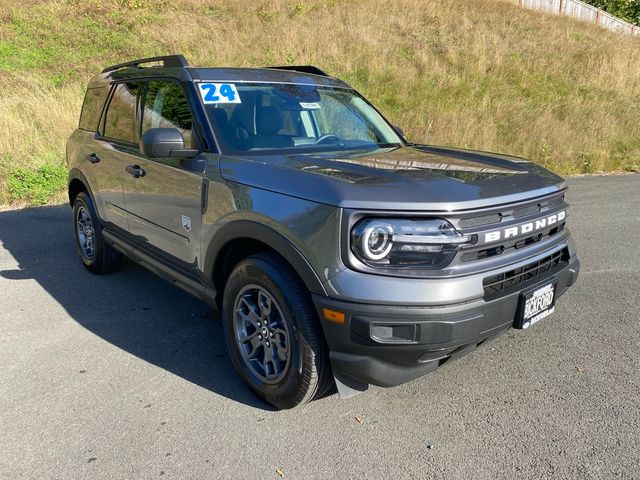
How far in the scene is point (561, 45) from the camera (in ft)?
58.3

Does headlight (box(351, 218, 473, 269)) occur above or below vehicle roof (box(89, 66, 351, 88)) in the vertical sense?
below

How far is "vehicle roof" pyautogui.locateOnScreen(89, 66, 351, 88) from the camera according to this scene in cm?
343

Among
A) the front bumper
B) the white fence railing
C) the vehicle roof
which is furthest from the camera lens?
the white fence railing

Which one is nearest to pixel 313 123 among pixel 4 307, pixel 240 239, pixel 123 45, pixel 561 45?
pixel 240 239

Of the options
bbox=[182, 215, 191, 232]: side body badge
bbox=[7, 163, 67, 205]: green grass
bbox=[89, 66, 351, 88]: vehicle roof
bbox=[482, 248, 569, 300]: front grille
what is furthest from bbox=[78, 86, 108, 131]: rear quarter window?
bbox=[482, 248, 569, 300]: front grille

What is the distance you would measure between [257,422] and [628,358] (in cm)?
240

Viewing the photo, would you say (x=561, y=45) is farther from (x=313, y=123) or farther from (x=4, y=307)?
(x=4, y=307)

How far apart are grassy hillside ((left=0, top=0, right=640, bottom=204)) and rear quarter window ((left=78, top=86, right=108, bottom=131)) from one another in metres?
3.76

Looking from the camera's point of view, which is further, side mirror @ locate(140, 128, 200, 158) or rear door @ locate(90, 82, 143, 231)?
rear door @ locate(90, 82, 143, 231)

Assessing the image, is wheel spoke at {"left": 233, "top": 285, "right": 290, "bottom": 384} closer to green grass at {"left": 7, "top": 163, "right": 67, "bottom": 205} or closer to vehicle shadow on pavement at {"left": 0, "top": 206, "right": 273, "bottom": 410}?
vehicle shadow on pavement at {"left": 0, "top": 206, "right": 273, "bottom": 410}

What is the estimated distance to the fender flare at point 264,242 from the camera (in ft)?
7.89

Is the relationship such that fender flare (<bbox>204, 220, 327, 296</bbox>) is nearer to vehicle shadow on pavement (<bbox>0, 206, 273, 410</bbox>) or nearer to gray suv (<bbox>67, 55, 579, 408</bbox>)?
gray suv (<bbox>67, 55, 579, 408</bbox>)

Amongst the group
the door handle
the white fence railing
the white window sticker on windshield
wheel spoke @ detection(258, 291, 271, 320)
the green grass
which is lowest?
the green grass

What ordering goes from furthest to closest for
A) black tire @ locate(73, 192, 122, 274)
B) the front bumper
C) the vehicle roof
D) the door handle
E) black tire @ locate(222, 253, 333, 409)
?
black tire @ locate(73, 192, 122, 274), the door handle, the vehicle roof, black tire @ locate(222, 253, 333, 409), the front bumper
